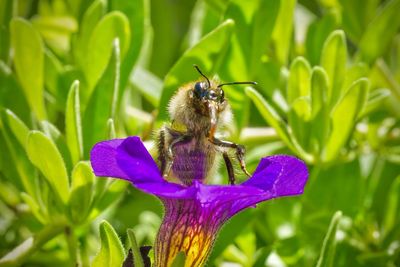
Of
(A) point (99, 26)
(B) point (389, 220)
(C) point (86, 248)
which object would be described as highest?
(A) point (99, 26)

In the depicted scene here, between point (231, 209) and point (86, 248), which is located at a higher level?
point (231, 209)

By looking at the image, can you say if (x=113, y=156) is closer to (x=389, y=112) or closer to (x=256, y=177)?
(x=256, y=177)

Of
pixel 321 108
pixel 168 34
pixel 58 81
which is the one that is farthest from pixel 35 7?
pixel 321 108

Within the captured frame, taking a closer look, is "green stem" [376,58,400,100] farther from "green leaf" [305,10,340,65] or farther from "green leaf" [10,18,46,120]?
"green leaf" [10,18,46,120]

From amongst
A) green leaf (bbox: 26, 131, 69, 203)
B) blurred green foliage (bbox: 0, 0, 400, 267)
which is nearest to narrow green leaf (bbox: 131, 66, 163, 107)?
blurred green foliage (bbox: 0, 0, 400, 267)

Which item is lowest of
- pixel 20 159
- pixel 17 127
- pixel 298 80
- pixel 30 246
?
pixel 30 246

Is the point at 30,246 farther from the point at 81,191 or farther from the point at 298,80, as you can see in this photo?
the point at 298,80

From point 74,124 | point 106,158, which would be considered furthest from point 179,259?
point 74,124
